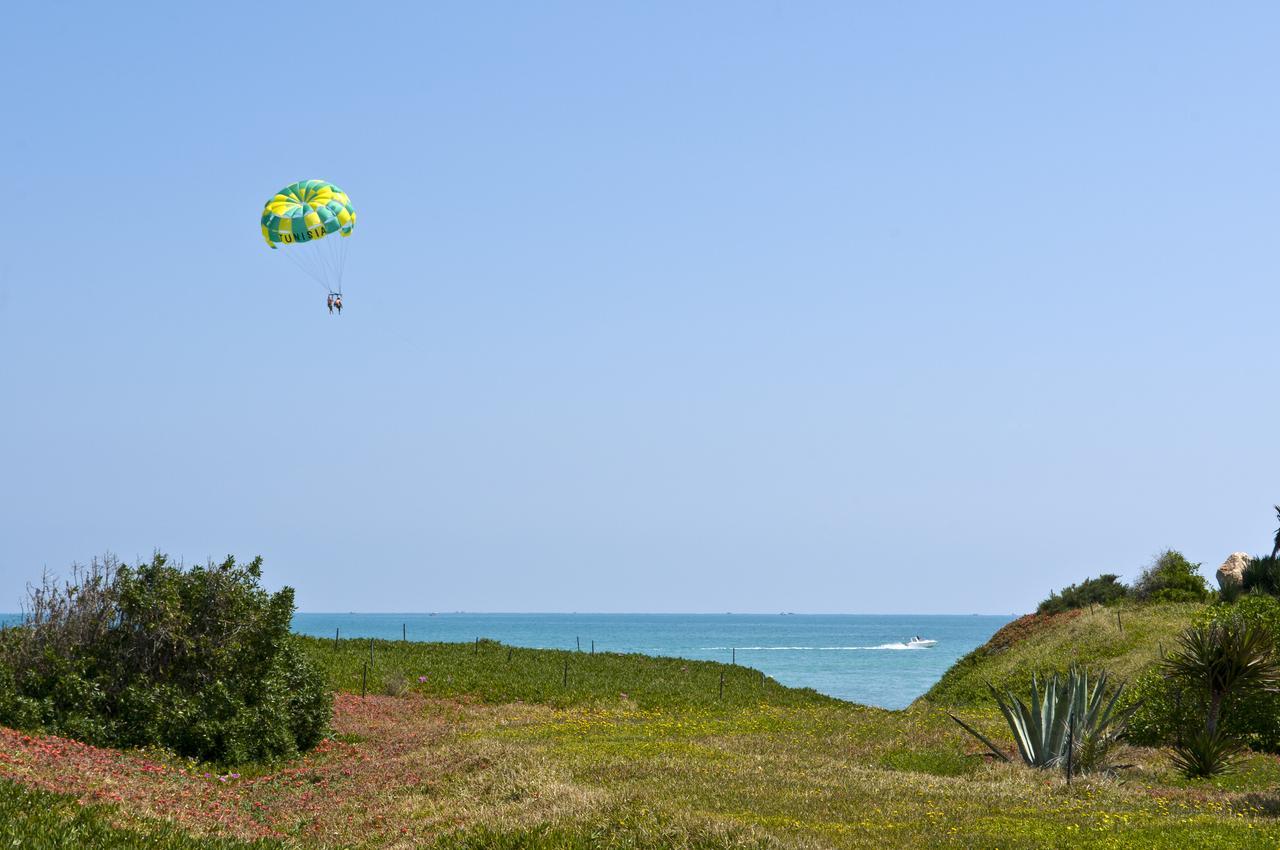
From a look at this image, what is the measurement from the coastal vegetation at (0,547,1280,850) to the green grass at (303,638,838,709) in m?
4.05

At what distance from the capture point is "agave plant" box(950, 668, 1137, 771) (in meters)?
24.4

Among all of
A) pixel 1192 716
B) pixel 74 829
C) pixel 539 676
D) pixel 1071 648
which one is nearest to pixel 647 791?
pixel 74 829

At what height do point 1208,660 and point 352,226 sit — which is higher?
point 352,226

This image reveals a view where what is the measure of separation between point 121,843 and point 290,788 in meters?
10.9

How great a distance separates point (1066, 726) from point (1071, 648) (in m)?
29.9

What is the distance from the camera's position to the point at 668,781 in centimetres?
2102

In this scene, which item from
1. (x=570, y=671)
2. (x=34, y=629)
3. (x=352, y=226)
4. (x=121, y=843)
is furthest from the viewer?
(x=570, y=671)

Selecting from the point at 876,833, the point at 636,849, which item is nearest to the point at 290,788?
the point at 636,849

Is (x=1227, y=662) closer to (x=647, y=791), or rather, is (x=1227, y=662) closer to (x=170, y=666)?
(x=647, y=791)

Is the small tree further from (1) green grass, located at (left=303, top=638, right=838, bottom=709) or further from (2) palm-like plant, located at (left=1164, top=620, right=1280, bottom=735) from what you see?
(1) green grass, located at (left=303, top=638, right=838, bottom=709)

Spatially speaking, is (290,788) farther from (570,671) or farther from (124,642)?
(570,671)

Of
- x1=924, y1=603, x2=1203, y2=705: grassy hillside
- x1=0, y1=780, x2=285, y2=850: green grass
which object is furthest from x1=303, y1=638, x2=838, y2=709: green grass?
x1=0, y1=780, x2=285, y2=850: green grass

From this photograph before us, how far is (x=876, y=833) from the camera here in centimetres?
1661

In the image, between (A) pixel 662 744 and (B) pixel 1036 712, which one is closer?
(B) pixel 1036 712
